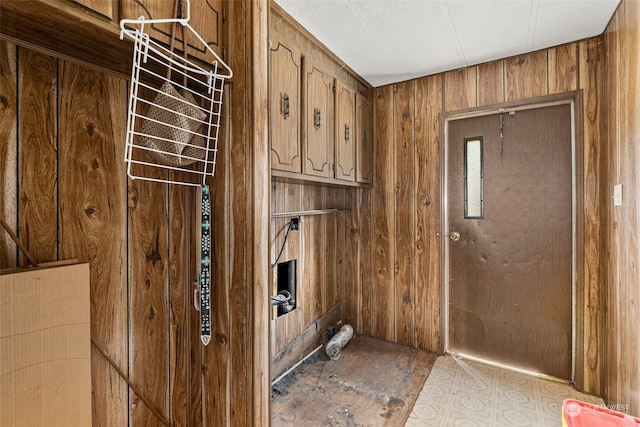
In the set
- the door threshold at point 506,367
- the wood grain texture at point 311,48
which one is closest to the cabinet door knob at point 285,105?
the wood grain texture at point 311,48

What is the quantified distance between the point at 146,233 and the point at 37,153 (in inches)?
14.5

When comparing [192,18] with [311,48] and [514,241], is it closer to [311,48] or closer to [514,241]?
[311,48]

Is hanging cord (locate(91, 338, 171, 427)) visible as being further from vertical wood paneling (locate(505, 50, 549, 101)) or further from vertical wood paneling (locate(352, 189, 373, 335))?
vertical wood paneling (locate(505, 50, 549, 101))

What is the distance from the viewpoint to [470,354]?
95.9 inches

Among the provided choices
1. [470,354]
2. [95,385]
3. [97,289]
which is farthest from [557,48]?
[95,385]

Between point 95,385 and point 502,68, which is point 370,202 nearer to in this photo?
point 502,68

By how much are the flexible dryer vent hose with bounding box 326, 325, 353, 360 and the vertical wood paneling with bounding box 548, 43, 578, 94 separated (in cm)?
241

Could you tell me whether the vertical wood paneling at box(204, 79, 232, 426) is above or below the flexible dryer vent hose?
above

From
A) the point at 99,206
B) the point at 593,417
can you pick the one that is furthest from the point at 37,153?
the point at 593,417

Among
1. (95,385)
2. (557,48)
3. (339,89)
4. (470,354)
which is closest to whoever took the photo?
(95,385)

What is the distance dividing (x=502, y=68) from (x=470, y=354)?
7.39ft

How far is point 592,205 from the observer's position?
1.95 meters

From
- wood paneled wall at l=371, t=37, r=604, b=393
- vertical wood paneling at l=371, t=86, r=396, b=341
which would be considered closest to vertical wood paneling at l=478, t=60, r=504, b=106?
wood paneled wall at l=371, t=37, r=604, b=393

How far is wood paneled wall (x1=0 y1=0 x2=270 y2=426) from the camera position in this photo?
86 centimetres
